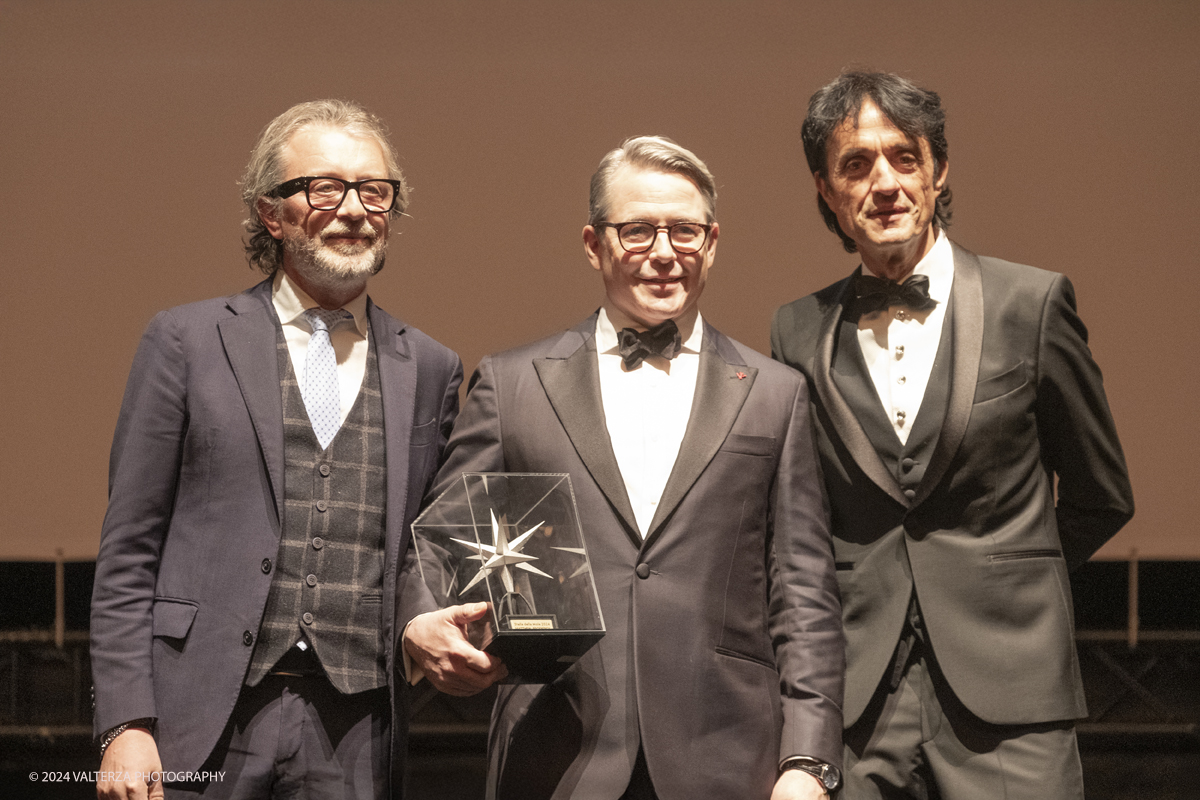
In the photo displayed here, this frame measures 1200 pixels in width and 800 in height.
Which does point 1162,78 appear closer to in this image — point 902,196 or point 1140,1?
point 1140,1

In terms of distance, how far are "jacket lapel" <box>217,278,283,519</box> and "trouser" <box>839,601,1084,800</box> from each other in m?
1.21

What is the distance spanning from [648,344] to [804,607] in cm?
58

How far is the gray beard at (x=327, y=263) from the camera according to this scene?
94.4 inches

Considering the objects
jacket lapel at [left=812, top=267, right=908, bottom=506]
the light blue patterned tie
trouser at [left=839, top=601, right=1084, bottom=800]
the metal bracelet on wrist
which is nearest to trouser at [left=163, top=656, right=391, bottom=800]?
the metal bracelet on wrist

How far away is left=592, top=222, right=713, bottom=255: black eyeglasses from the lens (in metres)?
2.28

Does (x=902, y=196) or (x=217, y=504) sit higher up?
(x=902, y=196)

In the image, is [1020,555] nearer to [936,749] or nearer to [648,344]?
[936,749]

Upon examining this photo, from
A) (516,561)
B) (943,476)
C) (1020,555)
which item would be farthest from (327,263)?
(1020,555)

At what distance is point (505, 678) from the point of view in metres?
2.00

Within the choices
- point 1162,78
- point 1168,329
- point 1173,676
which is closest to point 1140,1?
point 1162,78

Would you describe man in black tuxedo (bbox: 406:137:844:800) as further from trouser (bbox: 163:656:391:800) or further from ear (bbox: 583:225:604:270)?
trouser (bbox: 163:656:391:800)

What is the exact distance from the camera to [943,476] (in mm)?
2246

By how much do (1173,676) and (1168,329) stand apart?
65.0 inches

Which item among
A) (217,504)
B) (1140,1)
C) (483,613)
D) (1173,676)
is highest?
(1140,1)
